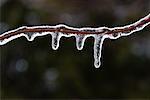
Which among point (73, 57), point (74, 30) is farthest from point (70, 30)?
point (73, 57)

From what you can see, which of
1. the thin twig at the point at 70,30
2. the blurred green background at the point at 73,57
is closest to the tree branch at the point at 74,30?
the thin twig at the point at 70,30

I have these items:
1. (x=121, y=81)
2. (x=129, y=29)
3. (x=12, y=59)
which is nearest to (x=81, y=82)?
(x=121, y=81)

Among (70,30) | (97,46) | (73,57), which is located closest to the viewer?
(70,30)

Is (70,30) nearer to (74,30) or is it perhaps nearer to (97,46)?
(74,30)

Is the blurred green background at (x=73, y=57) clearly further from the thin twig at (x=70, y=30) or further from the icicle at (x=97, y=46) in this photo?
the thin twig at (x=70, y=30)

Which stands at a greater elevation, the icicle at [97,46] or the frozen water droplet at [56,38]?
the frozen water droplet at [56,38]

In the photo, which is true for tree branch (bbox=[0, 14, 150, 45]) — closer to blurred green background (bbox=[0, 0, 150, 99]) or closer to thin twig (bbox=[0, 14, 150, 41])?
thin twig (bbox=[0, 14, 150, 41])

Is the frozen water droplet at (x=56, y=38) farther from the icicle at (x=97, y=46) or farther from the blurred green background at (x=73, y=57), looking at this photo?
the blurred green background at (x=73, y=57)

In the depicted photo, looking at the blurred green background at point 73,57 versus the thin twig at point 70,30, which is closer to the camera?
the thin twig at point 70,30

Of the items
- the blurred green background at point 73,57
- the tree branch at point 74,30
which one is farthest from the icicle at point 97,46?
the blurred green background at point 73,57
